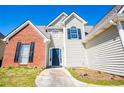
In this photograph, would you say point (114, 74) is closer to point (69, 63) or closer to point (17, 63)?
point (69, 63)

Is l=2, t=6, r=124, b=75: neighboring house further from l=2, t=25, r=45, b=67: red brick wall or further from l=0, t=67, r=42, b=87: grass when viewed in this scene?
l=0, t=67, r=42, b=87: grass

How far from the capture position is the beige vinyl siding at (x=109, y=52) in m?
6.44

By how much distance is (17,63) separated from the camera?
35.8ft

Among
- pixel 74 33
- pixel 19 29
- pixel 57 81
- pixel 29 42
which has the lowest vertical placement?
pixel 57 81

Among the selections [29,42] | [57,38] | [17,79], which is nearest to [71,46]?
[57,38]

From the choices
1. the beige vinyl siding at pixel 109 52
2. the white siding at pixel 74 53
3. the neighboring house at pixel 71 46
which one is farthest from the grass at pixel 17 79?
the white siding at pixel 74 53

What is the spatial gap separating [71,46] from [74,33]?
147cm

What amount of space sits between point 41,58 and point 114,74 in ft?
20.7

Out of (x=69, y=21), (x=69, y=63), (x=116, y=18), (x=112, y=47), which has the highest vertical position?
(x=69, y=21)

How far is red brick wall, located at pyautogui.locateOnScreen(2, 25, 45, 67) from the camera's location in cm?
1093

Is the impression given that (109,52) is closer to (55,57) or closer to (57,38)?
(55,57)

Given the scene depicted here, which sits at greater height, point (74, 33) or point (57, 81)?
point (74, 33)

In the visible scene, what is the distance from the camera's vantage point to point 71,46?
40.7 feet
